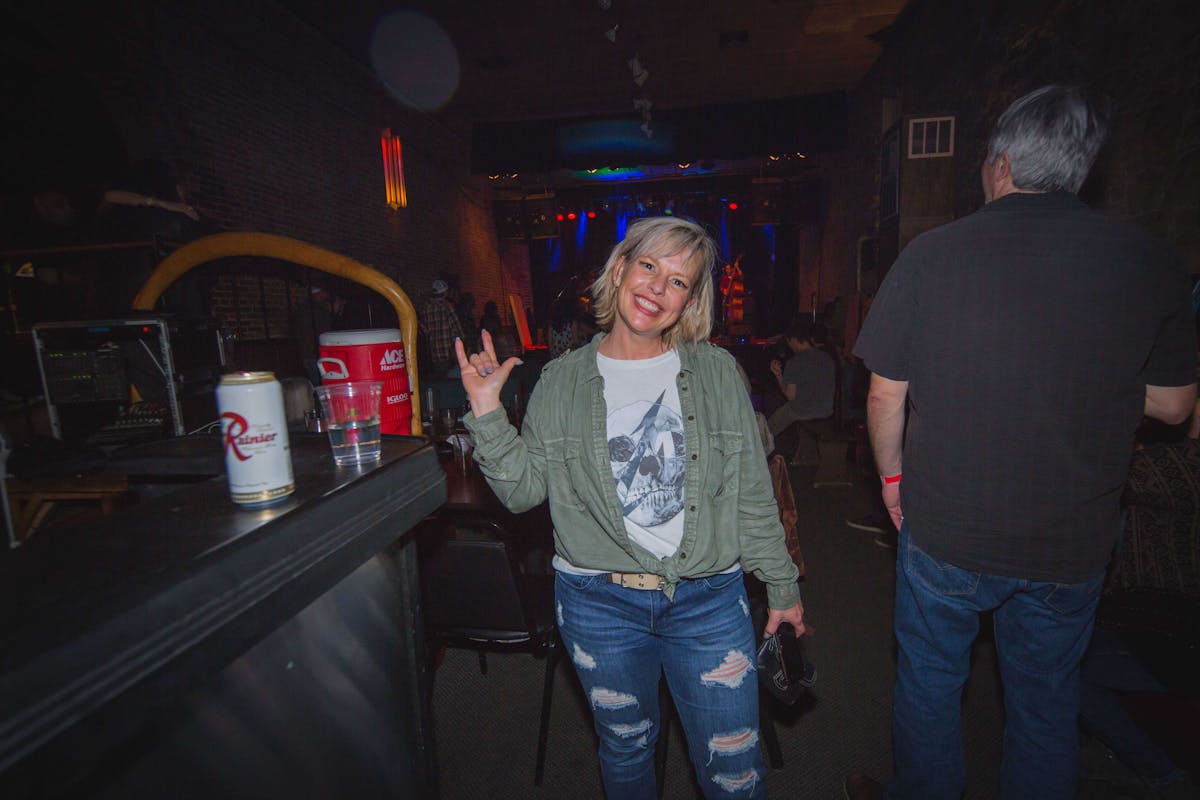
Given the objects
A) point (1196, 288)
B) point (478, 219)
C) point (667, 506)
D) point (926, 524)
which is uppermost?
point (478, 219)

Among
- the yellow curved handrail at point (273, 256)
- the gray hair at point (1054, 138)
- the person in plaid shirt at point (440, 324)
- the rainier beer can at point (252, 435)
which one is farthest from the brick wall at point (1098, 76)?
the person in plaid shirt at point (440, 324)

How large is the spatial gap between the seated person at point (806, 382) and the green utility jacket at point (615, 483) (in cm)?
409

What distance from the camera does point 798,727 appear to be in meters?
2.45

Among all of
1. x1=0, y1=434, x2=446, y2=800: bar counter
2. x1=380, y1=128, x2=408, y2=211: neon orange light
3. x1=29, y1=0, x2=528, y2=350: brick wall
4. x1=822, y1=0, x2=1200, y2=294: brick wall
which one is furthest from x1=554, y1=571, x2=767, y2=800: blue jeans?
x1=380, y1=128, x2=408, y2=211: neon orange light

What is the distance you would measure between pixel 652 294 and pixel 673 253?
0.14m

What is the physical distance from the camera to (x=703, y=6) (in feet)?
19.6

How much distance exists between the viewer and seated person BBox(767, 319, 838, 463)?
539 cm

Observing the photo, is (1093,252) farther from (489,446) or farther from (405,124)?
(405,124)

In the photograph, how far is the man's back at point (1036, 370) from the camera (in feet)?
4.55

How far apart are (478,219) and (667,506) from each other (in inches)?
459

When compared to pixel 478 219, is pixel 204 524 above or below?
below

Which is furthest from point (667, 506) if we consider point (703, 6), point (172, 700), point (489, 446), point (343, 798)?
point (703, 6)

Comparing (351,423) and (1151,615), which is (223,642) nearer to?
(351,423)

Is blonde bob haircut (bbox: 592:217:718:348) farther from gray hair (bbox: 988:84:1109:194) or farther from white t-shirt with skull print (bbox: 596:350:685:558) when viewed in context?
gray hair (bbox: 988:84:1109:194)
